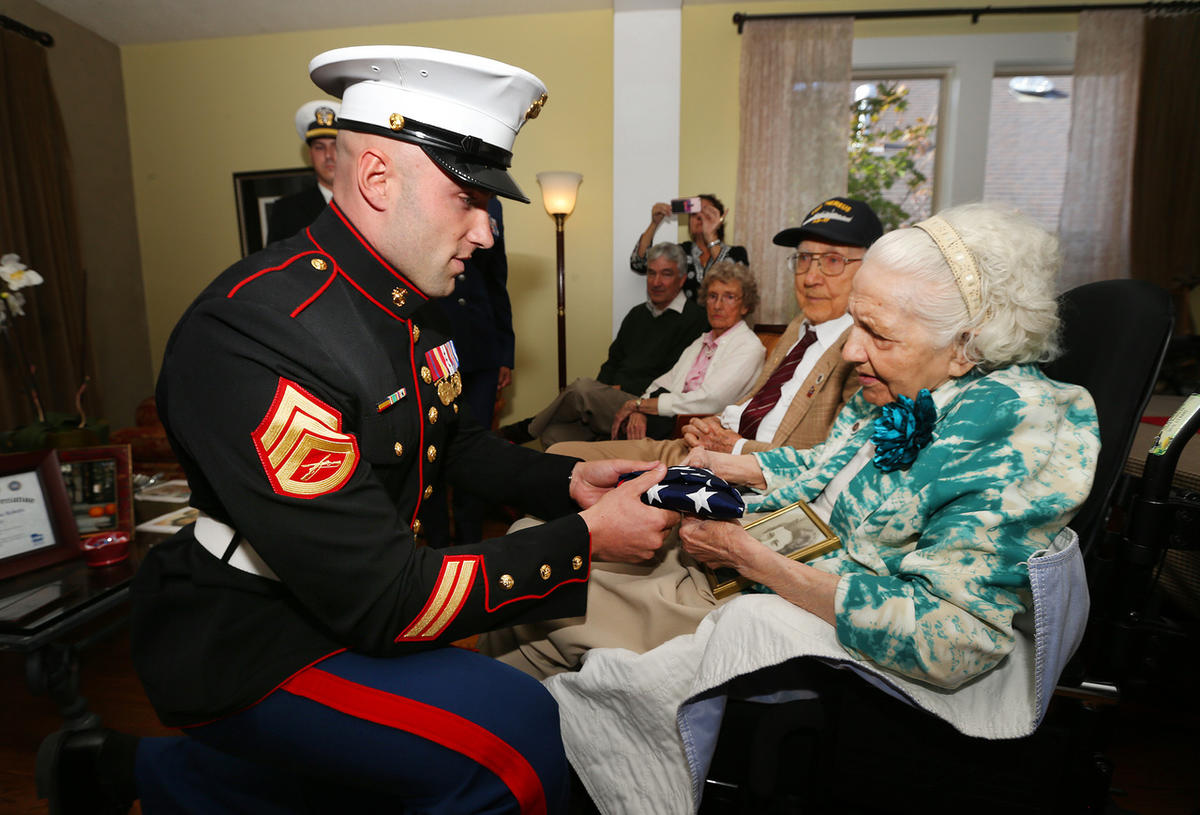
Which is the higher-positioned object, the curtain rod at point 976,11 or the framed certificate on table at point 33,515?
the curtain rod at point 976,11

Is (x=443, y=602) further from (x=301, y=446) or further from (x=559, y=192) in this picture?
(x=559, y=192)

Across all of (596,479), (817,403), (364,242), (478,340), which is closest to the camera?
(364,242)

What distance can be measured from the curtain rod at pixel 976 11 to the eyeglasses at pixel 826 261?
279cm

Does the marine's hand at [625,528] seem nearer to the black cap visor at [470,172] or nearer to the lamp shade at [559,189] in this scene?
the black cap visor at [470,172]

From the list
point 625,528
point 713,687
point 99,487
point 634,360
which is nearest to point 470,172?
point 625,528

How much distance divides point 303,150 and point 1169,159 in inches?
235

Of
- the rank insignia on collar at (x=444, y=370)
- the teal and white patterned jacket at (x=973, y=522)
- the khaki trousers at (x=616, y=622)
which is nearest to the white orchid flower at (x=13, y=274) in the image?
the rank insignia on collar at (x=444, y=370)

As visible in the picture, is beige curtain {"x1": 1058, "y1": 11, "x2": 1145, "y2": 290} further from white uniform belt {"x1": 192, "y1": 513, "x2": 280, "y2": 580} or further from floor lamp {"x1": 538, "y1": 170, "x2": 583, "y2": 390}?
white uniform belt {"x1": 192, "y1": 513, "x2": 280, "y2": 580}

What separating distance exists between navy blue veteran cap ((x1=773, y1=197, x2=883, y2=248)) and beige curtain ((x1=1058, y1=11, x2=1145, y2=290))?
9.85 ft

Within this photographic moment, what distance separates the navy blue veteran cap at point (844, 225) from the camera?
6.50ft

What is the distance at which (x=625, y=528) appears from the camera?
1020 millimetres

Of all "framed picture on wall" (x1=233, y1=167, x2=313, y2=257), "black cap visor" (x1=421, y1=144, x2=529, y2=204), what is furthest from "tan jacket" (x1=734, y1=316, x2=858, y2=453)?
"framed picture on wall" (x1=233, y1=167, x2=313, y2=257)

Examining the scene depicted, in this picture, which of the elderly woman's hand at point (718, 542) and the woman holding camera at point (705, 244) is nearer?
the elderly woman's hand at point (718, 542)

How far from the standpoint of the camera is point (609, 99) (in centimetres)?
432
